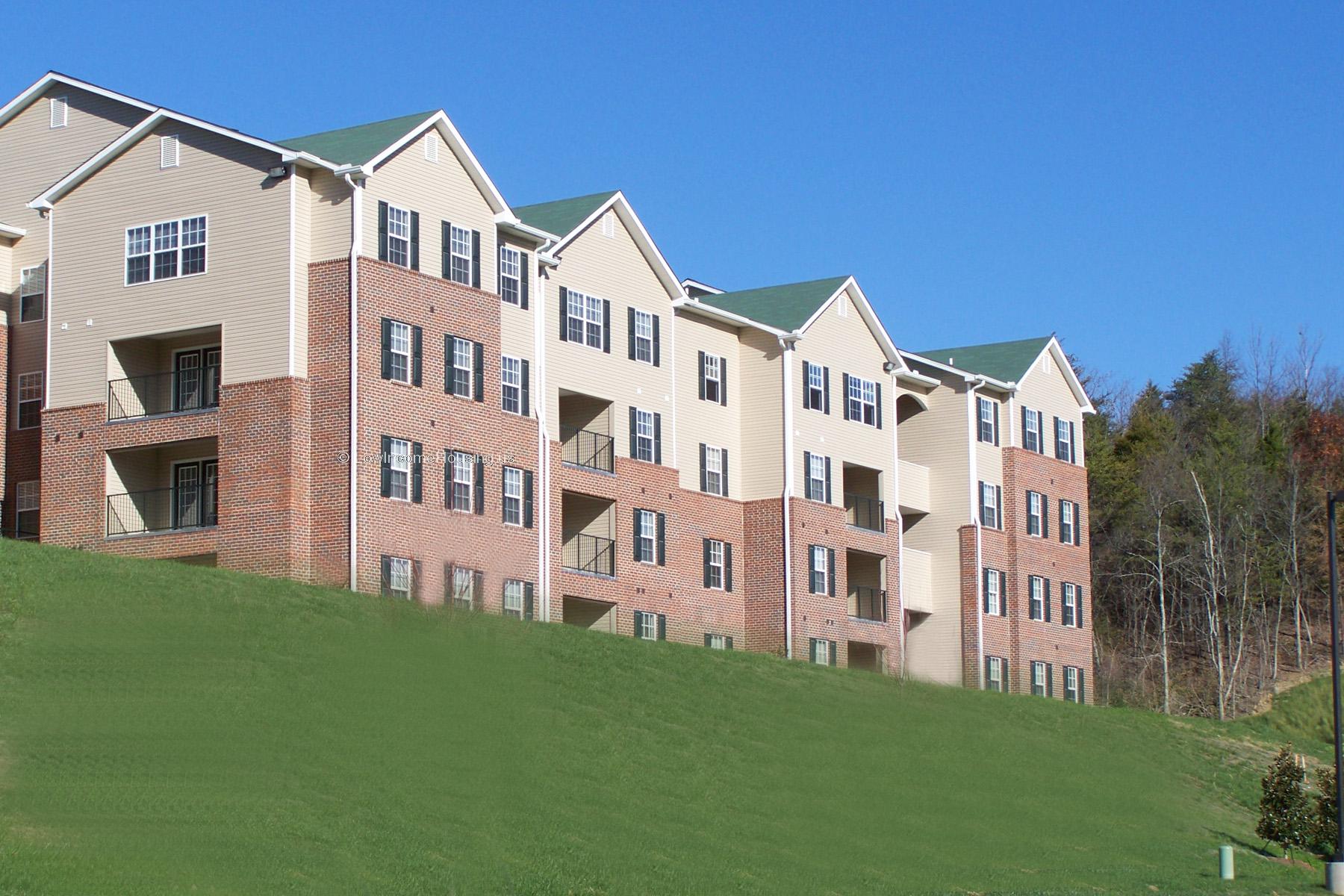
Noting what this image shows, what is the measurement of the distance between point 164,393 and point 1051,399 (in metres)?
36.4

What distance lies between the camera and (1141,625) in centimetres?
9069

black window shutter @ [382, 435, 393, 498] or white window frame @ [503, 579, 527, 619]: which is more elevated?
black window shutter @ [382, 435, 393, 498]

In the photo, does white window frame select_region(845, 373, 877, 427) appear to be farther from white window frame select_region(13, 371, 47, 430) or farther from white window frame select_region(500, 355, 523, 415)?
white window frame select_region(13, 371, 47, 430)

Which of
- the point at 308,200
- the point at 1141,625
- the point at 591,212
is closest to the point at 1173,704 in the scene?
the point at 1141,625

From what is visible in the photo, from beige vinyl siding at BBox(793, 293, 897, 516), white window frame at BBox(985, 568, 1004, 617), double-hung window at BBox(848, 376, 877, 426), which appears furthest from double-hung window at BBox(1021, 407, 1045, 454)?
double-hung window at BBox(848, 376, 877, 426)

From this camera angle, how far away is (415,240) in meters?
45.0

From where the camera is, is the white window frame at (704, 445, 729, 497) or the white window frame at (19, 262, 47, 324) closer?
the white window frame at (19, 262, 47, 324)

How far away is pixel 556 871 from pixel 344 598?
14.6m

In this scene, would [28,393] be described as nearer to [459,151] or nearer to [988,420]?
[459,151]

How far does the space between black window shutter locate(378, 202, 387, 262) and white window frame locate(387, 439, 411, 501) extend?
439 centimetres

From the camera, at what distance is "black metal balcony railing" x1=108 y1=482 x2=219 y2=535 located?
44156 millimetres

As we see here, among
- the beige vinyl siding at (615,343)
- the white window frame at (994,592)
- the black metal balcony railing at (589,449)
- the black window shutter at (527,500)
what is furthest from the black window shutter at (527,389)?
the white window frame at (994,592)

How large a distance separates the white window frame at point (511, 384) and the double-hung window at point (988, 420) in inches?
909

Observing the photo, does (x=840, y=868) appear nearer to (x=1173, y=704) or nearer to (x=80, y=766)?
(x=80, y=766)
